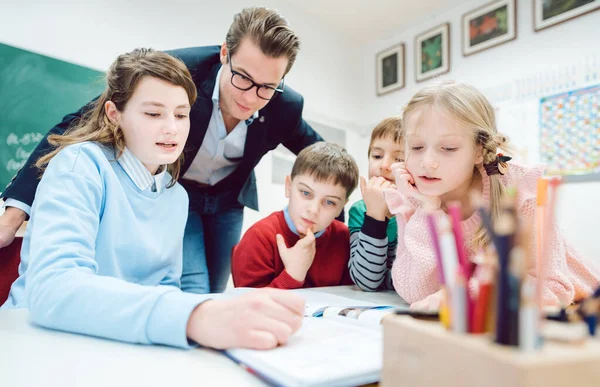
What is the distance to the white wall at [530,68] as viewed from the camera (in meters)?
2.50

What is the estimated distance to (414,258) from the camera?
2.91 ft

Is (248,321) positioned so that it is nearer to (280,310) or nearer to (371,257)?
(280,310)

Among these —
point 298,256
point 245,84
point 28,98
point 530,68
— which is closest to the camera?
point 298,256

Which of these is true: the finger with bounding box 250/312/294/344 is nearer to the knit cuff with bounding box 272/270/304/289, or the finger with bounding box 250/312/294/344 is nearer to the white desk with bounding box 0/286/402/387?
the white desk with bounding box 0/286/402/387

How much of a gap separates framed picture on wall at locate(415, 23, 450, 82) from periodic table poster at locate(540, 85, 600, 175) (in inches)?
34.1

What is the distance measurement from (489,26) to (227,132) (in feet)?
7.96

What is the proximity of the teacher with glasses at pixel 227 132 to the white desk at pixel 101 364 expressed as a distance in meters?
0.65

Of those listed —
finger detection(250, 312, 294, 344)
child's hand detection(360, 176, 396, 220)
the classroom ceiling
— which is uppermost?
the classroom ceiling

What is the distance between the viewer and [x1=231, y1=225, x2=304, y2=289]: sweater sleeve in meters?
1.16

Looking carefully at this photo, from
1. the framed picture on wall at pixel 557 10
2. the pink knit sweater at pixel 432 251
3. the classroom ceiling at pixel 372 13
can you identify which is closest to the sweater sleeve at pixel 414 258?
the pink knit sweater at pixel 432 251

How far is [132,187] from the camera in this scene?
0.87 metres

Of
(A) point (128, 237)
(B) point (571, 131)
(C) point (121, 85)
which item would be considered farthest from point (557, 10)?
(A) point (128, 237)

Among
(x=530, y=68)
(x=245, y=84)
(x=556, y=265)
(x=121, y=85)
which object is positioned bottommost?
(x=556, y=265)

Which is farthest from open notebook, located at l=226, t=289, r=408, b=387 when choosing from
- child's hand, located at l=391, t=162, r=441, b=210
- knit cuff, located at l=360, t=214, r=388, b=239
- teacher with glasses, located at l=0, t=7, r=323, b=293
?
teacher with glasses, located at l=0, t=7, r=323, b=293
